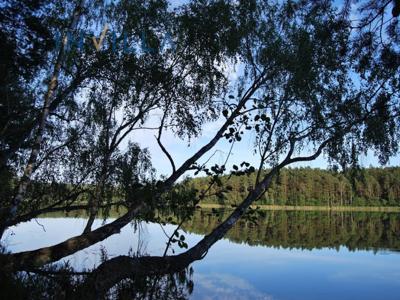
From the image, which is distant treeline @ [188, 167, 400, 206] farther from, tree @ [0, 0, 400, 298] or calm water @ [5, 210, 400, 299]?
tree @ [0, 0, 400, 298]

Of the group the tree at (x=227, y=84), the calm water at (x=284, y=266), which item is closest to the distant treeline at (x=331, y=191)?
the calm water at (x=284, y=266)

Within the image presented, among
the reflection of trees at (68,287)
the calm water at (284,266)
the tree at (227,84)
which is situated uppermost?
the tree at (227,84)

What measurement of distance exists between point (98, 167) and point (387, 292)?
13.0 m

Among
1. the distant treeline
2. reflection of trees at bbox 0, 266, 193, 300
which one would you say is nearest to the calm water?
reflection of trees at bbox 0, 266, 193, 300

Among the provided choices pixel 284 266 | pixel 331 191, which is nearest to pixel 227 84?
pixel 284 266

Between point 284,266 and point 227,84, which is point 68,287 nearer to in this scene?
point 227,84

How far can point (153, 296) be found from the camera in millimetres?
8805

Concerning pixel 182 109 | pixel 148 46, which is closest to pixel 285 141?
pixel 182 109

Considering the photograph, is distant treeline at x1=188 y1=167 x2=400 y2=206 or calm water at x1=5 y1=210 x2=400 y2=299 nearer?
calm water at x1=5 y1=210 x2=400 y2=299

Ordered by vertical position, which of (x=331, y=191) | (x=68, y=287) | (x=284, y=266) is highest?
(x=331, y=191)

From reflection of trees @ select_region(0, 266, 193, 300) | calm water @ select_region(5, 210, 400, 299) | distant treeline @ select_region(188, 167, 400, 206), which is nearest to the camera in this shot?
reflection of trees @ select_region(0, 266, 193, 300)

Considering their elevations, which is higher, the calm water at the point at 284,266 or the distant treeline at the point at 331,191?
the distant treeline at the point at 331,191

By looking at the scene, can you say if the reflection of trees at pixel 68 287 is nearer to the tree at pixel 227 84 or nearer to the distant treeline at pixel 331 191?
the tree at pixel 227 84

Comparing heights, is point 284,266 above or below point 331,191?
below
